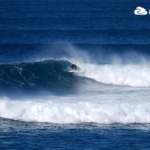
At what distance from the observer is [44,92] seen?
5181 cm

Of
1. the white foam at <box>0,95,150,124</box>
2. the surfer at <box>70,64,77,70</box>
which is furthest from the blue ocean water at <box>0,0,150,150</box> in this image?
the surfer at <box>70,64,77,70</box>

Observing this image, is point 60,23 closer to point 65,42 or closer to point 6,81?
point 65,42

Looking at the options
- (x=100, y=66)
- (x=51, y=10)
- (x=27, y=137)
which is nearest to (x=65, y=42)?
(x=100, y=66)

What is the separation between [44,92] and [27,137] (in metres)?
11.9

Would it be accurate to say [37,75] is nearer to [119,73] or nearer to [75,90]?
[75,90]

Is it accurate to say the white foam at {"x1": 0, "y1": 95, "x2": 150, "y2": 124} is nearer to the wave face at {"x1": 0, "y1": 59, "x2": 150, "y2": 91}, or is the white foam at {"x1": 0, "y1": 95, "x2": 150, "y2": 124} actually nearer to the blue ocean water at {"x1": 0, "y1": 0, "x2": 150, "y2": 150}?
the blue ocean water at {"x1": 0, "y1": 0, "x2": 150, "y2": 150}

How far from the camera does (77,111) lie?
44500mm

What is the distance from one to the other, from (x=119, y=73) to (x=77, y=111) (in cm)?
1408

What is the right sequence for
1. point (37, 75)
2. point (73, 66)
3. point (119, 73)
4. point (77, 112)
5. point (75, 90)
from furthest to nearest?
point (73, 66) → point (119, 73) → point (37, 75) → point (75, 90) → point (77, 112)

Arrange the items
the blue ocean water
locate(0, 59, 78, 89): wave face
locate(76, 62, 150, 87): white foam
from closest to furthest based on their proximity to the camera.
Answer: the blue ocean water, locate(0, 59, 78, 89): wave face, locate(76, 62, 150, 87): white foam

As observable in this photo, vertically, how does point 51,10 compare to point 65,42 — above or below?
above

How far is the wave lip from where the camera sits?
144 ft

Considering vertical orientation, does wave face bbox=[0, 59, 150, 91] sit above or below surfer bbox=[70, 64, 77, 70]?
below

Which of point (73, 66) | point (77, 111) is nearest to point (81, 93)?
point (77, 111)
